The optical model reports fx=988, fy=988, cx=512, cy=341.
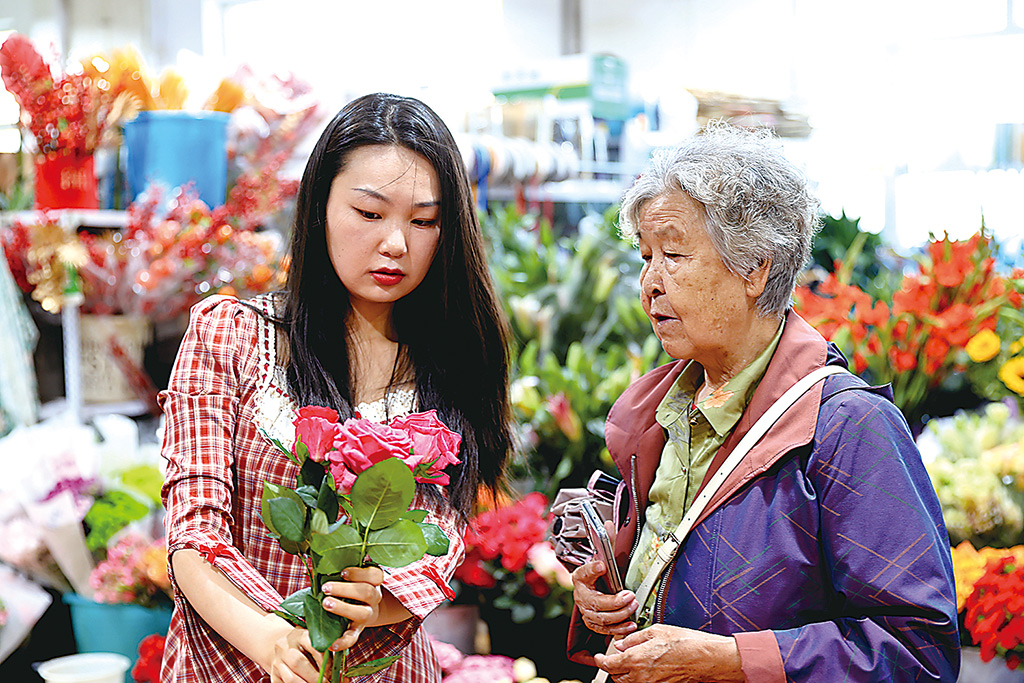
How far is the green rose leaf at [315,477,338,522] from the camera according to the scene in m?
0.99

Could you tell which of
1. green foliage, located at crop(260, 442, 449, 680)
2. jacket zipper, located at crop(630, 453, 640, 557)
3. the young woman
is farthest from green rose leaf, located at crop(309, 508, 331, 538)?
jacket zipper, located at crop(630, 453, 640, 557)

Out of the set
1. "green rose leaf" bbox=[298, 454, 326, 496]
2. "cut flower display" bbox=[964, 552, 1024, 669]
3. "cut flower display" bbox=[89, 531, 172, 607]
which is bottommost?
"cut flower display" bbox=[89, 531, 172, 607]

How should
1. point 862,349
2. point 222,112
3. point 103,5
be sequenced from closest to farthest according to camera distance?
1. point 862,349
2. point 222,112
3. point 103,5

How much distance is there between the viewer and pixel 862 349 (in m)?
2.52

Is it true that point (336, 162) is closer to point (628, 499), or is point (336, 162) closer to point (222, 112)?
point (628, 499)

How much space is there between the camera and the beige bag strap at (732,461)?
1256mm

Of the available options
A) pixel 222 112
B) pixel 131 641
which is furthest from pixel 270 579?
pixel 222 112

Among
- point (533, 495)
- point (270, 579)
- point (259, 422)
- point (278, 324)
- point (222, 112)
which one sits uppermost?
point (222, 112)

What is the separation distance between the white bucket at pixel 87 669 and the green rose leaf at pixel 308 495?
1603 millimetres

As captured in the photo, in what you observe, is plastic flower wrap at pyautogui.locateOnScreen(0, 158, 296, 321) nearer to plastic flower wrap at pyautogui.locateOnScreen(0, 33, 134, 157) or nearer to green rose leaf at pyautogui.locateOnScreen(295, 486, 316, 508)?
plastic flower wrap at pyautogui.locateOnScreen(0, 33, 134, 157)

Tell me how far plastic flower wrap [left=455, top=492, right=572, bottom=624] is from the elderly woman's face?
1107 mm

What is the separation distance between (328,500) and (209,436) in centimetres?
35

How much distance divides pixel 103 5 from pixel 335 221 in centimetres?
471

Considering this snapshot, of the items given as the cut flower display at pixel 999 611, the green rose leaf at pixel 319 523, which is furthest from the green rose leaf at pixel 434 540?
the cut flower display at pixel 999 611
